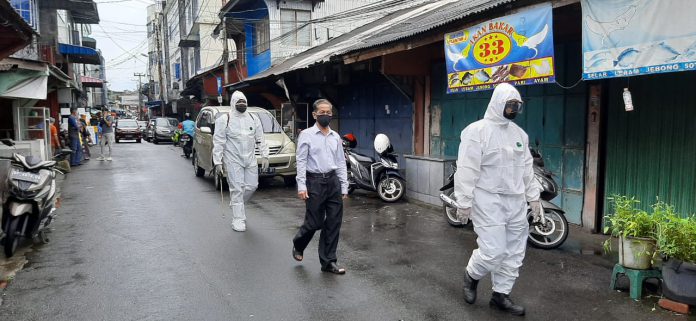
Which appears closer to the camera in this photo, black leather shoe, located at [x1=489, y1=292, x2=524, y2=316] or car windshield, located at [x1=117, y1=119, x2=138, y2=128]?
black leather shoe, located at [x1=489, y1=292, x2=524, y2=316]

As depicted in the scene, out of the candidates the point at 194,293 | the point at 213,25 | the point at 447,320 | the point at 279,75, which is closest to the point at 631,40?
the point at 447,320

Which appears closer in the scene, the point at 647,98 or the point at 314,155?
the point at 314,155

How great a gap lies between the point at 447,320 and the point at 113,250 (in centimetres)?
423

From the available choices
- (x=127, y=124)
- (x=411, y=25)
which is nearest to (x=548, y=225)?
(x=411, y=25)

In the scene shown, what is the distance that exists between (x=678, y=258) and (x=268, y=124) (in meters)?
9.36

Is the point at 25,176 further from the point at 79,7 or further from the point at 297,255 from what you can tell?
the point at 79,7

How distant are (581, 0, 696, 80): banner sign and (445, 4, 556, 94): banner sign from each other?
0.50 meters

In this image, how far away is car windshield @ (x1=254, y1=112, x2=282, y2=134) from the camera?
11906 millimetres

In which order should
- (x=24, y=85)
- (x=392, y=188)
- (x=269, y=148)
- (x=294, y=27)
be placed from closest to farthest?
(x=392, y=188) < (x=269, y=148) < (x=24, y=85) < (x=294, y=27)

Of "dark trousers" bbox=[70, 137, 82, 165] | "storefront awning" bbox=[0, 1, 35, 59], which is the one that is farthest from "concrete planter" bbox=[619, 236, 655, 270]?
"dark trousers" bbox=[70, 137, 82, 165]

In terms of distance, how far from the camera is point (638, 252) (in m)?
4.36

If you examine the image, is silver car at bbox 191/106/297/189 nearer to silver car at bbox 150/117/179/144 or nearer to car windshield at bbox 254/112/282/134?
car windshield at bbox 254/112/282/134

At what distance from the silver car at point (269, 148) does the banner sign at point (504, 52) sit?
14.3 feet

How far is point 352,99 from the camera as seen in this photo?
14797 millimetres
